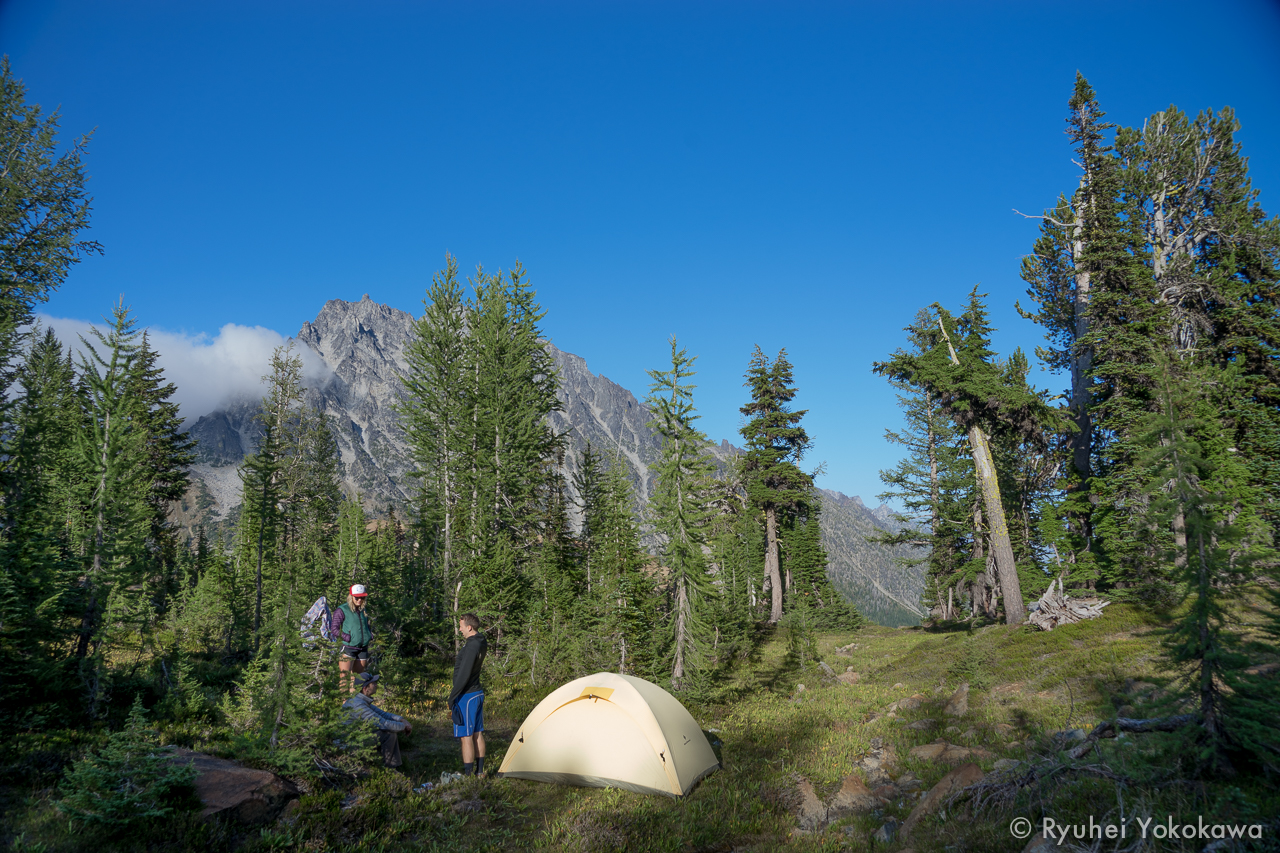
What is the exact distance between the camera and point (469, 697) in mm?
9172

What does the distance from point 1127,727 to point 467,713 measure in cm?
909

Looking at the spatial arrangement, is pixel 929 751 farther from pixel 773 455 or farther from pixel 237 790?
pixel 773 455

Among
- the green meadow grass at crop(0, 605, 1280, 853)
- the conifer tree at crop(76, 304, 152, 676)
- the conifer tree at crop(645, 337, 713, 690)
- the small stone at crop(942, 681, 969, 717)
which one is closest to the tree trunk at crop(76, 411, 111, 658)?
the conifer tree at crop(76, 304, 152, 676)

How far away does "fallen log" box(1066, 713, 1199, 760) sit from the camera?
6.09 meters

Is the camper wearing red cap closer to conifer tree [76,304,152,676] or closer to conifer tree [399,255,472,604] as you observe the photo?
conifer tree [76,304,152,676]

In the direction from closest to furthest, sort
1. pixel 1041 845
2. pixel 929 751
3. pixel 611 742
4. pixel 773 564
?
pixel 1041 845
pixel 611 742
pixel 929 751
pixel 773 564

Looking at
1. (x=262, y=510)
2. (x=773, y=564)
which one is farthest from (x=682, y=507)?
(x=773, y=564)

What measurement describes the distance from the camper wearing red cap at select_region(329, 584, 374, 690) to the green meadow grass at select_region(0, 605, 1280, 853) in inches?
72.6

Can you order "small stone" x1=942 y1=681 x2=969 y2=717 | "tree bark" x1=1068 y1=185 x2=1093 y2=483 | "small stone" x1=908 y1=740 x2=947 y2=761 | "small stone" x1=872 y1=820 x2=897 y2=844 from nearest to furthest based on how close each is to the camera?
"small stone" x1=872 y1=820 x2=897 y2=844 < "small stone" x1=908 y1=740 x2=947 y2=761 < "small stone" x1=942 y1=681 x2=969 y2=717 < "tree bark" x1=1068 y1=185 x2=1093 y2=483

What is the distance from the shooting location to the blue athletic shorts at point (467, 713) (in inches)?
361

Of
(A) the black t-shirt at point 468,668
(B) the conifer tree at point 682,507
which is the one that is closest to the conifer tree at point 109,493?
(A) the black t-shirt at point 468,668

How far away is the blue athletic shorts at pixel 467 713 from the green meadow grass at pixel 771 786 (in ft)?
2.75

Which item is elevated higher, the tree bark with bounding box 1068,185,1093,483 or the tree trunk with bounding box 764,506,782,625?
the tree bark with bounding box 1068,185,1093,483

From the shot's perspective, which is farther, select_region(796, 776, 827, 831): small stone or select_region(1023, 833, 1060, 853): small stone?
select_region(796, 776, 827, 831): small stone
